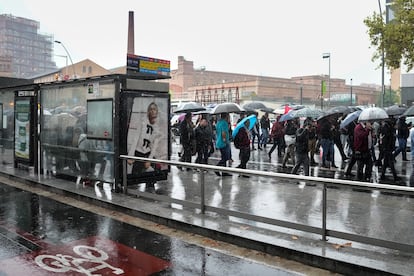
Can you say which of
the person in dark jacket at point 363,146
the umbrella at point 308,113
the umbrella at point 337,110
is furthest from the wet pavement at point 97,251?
the umbrella at point 337,110

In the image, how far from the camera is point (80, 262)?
507cm

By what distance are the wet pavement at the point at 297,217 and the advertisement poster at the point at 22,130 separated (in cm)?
428

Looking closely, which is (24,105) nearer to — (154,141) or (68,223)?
(154,141)

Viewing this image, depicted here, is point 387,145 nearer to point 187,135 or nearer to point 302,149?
point 302,149

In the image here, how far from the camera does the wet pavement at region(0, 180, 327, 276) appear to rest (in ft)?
15.8

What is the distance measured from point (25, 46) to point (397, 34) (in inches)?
6354

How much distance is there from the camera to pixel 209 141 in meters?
12.0

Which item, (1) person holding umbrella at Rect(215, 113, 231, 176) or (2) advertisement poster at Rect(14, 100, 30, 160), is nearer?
(1) person holding umbrella at Rect(215, 113, 231, 176)

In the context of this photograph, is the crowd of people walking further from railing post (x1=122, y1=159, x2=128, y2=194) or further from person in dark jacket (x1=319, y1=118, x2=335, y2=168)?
railing post (x1=122, y1=159, x2=128, y2=194)

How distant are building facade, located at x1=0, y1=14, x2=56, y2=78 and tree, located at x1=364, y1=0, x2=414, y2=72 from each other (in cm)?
14115

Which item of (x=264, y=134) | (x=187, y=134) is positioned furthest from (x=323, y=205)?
(x=264, y=134)

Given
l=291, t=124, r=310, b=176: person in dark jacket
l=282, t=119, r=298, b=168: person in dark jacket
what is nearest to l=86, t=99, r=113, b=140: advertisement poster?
l=291, t=124, r=310, b=176: person in dark jacket

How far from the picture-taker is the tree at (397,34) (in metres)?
18.9

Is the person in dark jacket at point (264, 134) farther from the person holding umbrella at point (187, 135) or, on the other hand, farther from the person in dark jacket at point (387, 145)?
the person in dark jacket at point (387, 145)
